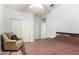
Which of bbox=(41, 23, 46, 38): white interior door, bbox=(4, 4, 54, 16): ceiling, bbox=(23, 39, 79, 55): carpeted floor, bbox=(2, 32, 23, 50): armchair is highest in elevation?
bbox=(4, 4, 54, 16): ceiling

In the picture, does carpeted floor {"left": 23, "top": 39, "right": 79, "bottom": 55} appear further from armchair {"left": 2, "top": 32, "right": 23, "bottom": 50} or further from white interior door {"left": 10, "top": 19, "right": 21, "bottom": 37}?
white interior door {"left": 10, "top": 19, "right": 21, "bottom": 37}

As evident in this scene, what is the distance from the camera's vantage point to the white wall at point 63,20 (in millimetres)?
2223

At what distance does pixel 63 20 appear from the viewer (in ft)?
7.64

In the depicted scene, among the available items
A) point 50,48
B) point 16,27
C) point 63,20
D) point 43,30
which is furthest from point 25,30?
point 63,20

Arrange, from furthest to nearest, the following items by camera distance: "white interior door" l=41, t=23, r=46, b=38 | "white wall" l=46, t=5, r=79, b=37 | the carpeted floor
Result: "white interior door" l=41, t=23, r=46, b=38 → "white wall" l=46, t=5, r=79, b=37 → the carpeted floor

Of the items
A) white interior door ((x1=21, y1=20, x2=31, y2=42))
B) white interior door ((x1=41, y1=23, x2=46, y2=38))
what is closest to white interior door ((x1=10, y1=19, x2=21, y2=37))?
white interior door ((x1=21, y1=20, x2=31, y2=42))

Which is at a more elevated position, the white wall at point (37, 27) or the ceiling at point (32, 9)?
the ceiling at point (32, 9)

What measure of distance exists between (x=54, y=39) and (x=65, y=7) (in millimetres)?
607

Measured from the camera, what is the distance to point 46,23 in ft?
7.79

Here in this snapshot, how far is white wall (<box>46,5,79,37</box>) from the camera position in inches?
87.5

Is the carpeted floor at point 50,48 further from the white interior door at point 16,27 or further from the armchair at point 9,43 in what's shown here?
the white interior door at point 16,27

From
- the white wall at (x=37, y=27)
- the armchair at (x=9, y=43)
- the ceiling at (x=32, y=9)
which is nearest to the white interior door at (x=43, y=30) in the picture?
the white wall at (x=37, y=27)
